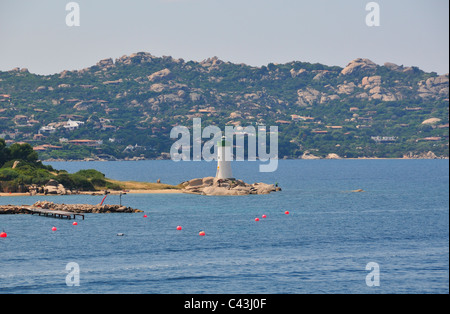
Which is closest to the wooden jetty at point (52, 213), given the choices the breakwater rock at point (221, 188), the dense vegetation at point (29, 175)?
the dense vegetation at point (29, 175)

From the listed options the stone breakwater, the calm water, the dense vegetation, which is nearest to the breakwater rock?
the calm water

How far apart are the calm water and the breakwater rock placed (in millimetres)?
13920

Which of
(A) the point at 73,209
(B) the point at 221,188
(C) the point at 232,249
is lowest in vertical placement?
(C) the point at 232,249

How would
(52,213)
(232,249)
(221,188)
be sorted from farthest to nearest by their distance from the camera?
1. (221,188)
2. (52,213)
3. (232,249)

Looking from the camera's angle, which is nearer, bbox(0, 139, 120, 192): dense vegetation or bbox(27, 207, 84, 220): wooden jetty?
bbox(27, 207, 84, 220): wooden jetty

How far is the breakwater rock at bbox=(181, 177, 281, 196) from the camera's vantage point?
440 ft

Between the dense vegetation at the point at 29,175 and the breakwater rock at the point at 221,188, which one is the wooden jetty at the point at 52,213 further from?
the breakwater rock at the point at 221,188

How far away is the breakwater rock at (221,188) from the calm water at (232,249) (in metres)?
13.9

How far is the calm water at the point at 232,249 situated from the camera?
55.4 metres

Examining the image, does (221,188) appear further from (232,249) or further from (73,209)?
(232,249)

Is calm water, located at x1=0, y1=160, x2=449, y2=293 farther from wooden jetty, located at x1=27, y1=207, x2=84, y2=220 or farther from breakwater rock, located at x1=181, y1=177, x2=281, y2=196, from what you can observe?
breakwater rock, located at x1=181, y1=177, x2=281, y2=196

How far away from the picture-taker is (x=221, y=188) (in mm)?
134375

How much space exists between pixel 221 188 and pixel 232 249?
6292 centimetres

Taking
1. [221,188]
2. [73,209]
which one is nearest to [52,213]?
[73,209]
